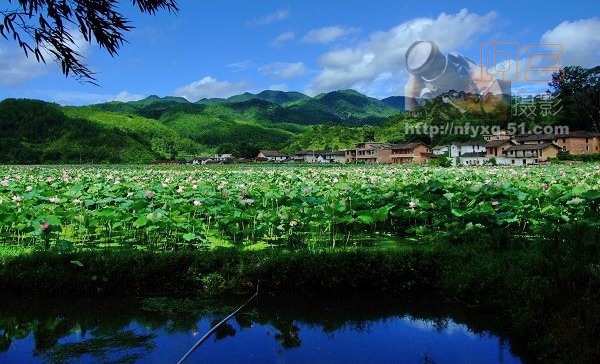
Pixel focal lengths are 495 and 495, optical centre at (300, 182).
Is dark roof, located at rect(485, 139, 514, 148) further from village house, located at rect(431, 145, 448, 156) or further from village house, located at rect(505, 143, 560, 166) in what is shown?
village house, located at rect(431, 145, 448, 156)

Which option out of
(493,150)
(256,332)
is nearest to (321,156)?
(493,150)

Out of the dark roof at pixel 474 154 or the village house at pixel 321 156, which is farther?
the village house at pixel 321 156

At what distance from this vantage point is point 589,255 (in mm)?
5172

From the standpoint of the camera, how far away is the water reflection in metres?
4.48

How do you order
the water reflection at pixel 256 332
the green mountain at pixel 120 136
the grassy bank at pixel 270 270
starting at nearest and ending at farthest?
the water reflection at pixel 256 332
the grassy bank at pixel 270 270
the green mountain at pixel 120 136

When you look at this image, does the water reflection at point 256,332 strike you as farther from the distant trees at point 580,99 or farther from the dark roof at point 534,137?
the distant trees at point 580,99

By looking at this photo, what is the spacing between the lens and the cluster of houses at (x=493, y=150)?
181ft

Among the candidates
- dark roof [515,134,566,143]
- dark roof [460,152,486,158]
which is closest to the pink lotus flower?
dark roof [460,152,486,158]

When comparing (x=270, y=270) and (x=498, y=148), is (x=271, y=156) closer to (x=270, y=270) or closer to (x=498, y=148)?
(x=498, y=148)

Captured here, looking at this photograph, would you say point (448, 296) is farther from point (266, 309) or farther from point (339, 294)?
point (266, 309)

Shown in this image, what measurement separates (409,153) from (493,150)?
35.4ft

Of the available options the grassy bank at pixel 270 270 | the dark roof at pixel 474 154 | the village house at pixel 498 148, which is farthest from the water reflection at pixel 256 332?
the dark roof at pixel 474 154

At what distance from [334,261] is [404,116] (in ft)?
302

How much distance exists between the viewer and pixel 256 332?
16.7 feet
